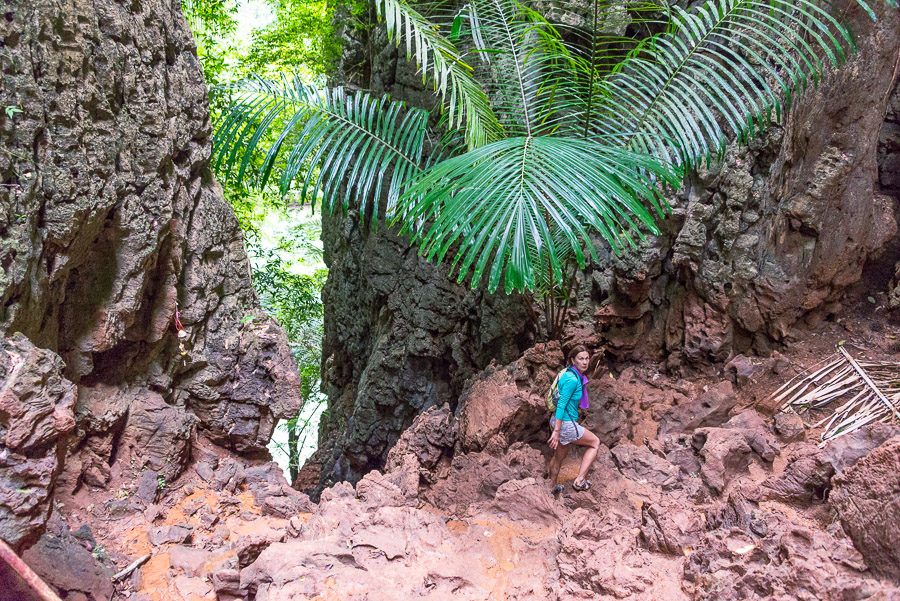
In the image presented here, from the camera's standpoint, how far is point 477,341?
17.5 ft

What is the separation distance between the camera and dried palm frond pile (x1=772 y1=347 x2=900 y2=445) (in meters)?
3.18

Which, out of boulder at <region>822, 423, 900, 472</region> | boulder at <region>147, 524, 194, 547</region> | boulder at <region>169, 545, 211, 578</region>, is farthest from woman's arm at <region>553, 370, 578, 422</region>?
boulder at <region>147, 524, 194, 547</region>

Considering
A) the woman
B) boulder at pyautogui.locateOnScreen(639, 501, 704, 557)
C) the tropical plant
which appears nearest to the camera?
boulder at pyautogui.locateOnScreen(639, 501, 704, 557)

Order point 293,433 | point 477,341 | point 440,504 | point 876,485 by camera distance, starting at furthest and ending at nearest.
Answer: point 293,433 < point 477,341 < point 440,504 < point 876,485

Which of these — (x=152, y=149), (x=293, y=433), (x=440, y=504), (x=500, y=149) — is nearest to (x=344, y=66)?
(x=152, y=149)

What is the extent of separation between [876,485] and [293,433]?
953 cm

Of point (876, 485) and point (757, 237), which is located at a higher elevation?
point (757, 237)

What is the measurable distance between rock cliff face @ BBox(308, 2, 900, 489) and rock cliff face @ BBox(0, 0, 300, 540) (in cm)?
216

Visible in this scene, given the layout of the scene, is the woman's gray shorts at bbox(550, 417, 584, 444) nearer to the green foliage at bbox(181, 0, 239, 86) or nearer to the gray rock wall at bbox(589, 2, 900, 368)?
the gray rock wall at bbox(589, 2, 900, 368)

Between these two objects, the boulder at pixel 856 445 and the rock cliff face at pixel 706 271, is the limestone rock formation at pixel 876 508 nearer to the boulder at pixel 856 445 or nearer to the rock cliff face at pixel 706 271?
the boulder at pixel 856 445

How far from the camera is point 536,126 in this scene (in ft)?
12.9

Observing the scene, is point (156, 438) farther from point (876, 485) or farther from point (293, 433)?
point (293, 433)

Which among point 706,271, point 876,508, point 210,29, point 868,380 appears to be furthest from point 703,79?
point 210,29

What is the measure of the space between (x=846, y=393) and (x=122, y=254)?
4.67 meters
